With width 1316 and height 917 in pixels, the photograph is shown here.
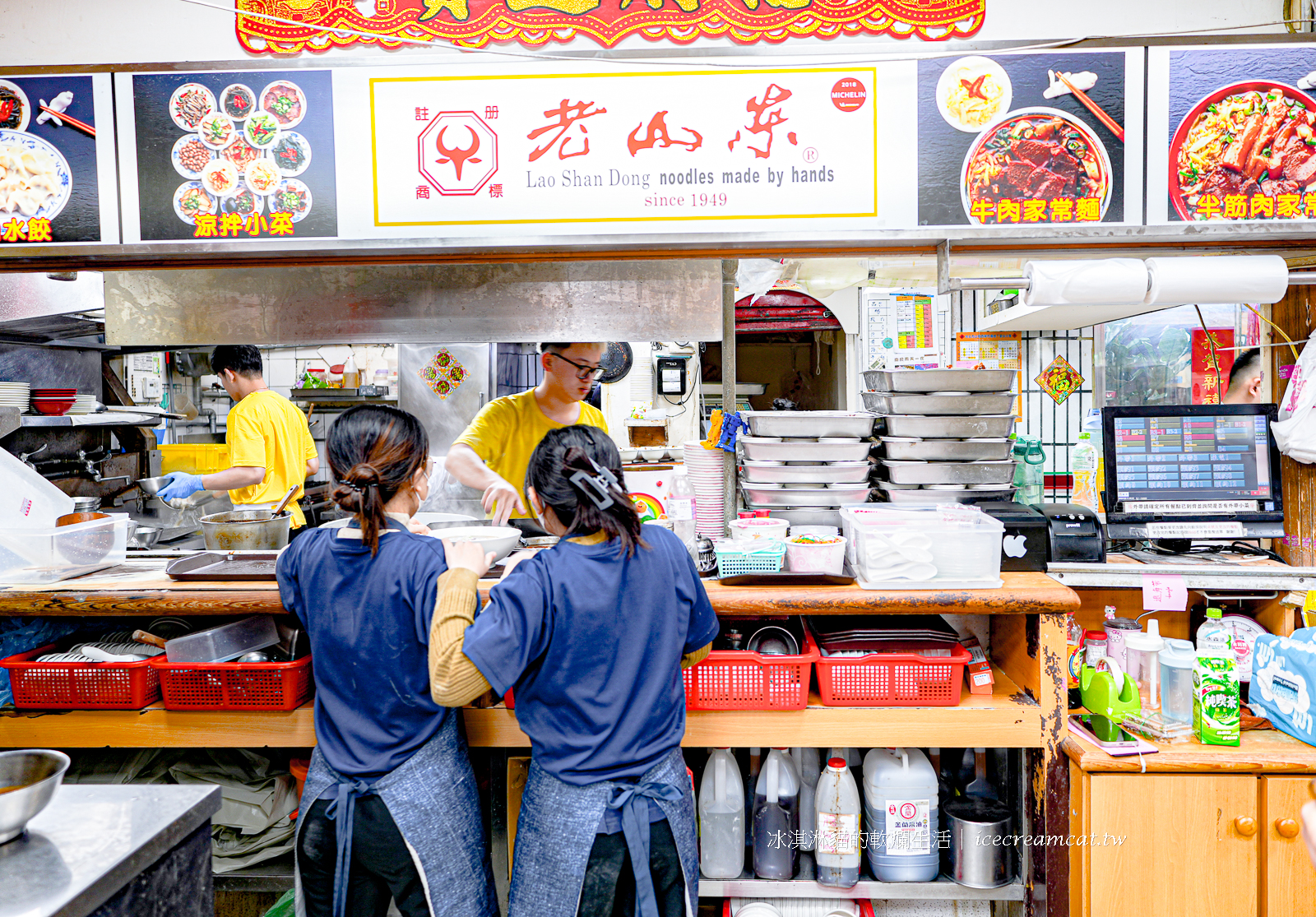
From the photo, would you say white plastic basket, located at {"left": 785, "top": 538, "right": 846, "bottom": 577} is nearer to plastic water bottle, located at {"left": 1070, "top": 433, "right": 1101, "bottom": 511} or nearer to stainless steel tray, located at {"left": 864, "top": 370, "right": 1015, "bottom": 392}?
stainless steel tray, located at {"left": 864, "top": 370, "right": 1015, "bottom": 392}

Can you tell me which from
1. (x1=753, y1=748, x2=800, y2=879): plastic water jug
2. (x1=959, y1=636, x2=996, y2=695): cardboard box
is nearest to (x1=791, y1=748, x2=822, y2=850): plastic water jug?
(x1=753, y1=748, x2=800, y2=879): plastic water jug

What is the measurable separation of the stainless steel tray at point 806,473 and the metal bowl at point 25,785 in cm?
204

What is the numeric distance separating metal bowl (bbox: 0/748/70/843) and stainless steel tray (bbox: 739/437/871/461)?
6.70 feet

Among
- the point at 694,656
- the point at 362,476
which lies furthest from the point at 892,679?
the point at 362,476

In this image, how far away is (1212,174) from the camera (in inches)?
94.2

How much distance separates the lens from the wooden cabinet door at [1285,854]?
2074 millimetres

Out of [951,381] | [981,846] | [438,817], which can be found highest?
[951,381]

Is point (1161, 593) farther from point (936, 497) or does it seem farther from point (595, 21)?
point (595, 21)

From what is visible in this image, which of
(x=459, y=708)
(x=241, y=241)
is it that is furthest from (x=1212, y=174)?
(x=241, y=241)

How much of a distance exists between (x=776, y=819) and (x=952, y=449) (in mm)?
1391

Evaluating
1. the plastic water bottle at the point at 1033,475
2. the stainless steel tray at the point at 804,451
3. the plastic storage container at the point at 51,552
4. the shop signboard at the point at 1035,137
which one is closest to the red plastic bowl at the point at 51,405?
the plastic storage container at the point at 51,552

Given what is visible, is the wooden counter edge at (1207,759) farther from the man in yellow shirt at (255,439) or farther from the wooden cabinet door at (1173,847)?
the man in yellow shirt at (255,439)

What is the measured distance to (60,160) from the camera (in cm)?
250

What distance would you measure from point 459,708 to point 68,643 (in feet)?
4.79
